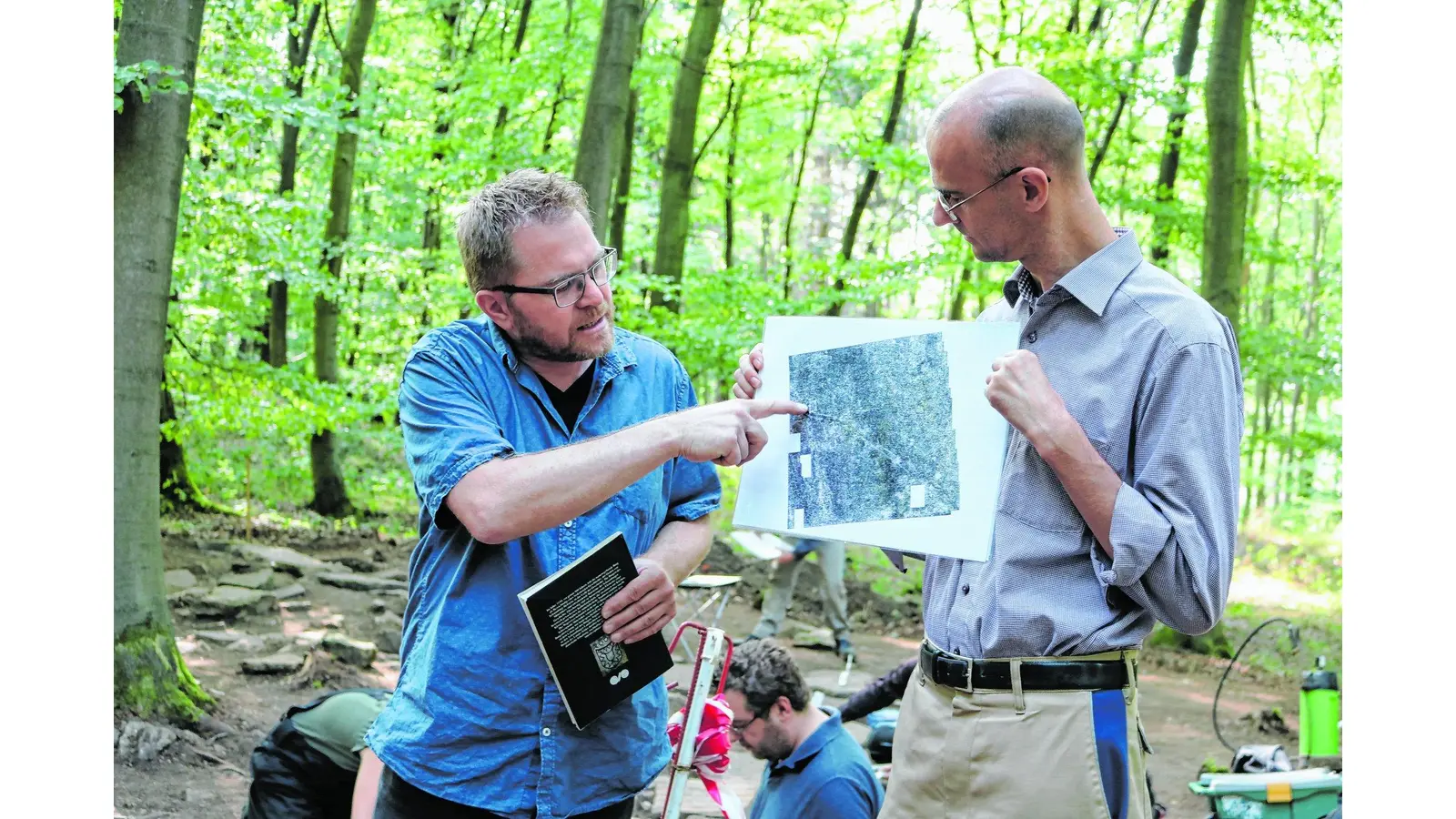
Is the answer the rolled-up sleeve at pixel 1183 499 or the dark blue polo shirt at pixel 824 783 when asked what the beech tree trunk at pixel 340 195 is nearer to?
the dark blue polo shirt at pixel 824 783

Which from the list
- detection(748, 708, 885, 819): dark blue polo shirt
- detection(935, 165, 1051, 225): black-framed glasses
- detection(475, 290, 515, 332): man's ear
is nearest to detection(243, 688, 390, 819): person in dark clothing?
detection(748, 708, 885, 819): dark blue polo shirt

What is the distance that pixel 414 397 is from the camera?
1986 mm

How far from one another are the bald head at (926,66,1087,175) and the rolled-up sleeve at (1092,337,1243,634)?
0.39 m

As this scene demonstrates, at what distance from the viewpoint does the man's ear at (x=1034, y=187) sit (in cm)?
188

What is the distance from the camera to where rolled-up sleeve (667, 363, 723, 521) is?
2223 millimetres

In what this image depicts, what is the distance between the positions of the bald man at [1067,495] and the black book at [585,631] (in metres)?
0.53

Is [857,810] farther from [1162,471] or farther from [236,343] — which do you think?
[236,343]

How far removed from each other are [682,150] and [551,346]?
9383 millimetres

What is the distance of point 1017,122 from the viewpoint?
1.88 m

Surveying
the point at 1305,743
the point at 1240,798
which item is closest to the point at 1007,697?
the point at 1240,798

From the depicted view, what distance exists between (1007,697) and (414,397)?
109cm

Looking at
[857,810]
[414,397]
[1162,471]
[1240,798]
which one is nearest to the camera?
[1162,471]

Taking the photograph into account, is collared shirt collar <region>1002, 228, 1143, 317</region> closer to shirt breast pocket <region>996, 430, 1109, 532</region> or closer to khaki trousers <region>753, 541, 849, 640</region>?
shirt breast pocket <region>996, 430, 1109, 532</region>

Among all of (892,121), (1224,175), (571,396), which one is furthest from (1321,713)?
(892,121)
